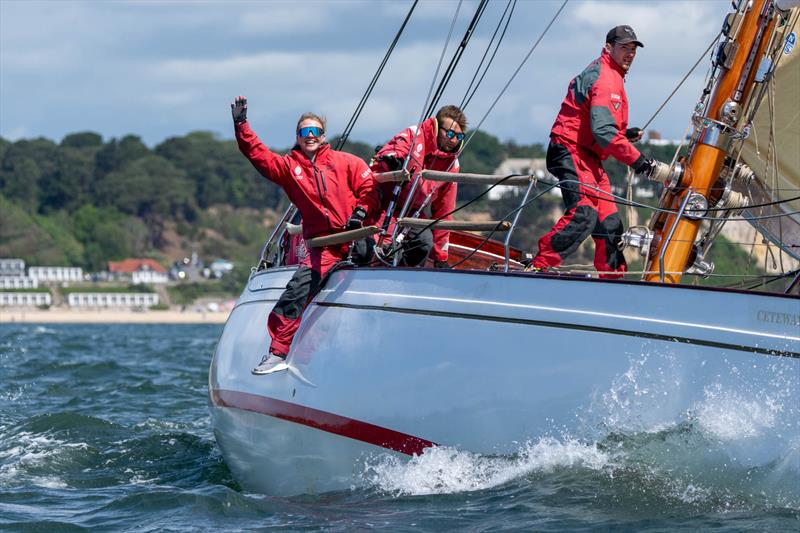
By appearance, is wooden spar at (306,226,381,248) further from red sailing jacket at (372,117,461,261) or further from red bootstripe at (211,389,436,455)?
red bootstripe at (211,389,436,455)

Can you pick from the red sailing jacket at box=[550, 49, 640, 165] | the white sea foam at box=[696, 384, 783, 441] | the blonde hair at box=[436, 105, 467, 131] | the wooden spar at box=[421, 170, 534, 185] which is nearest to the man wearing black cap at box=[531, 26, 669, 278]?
the red sailing jacket at box=[550, 49, 640, 165]

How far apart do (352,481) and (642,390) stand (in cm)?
167

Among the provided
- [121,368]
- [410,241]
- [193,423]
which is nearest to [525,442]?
[410,241]

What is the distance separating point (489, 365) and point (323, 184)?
152cm

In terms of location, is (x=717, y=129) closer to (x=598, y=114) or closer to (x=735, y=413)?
(x=598, y=114)

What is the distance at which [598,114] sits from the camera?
6348mm

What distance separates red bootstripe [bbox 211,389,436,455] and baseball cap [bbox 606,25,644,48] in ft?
7.36

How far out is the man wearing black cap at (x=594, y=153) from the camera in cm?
630

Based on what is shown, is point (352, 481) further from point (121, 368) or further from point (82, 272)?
point (82, 272)

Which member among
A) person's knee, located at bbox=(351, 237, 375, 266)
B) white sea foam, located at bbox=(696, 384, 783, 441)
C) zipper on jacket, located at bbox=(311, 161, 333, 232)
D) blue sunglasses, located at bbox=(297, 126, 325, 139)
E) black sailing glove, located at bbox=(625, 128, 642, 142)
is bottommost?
white sea foam, located at bbox=(696, 384, 783, 441)

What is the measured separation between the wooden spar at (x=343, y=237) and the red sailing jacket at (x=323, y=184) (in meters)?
0.13

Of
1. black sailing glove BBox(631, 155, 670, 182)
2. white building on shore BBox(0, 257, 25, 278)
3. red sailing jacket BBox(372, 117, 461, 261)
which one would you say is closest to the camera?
black sailing glove BBox(631, 155, 670, 182)

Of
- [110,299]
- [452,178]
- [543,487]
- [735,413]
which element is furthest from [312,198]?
[110,299]

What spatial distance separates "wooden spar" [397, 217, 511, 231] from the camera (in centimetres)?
664
